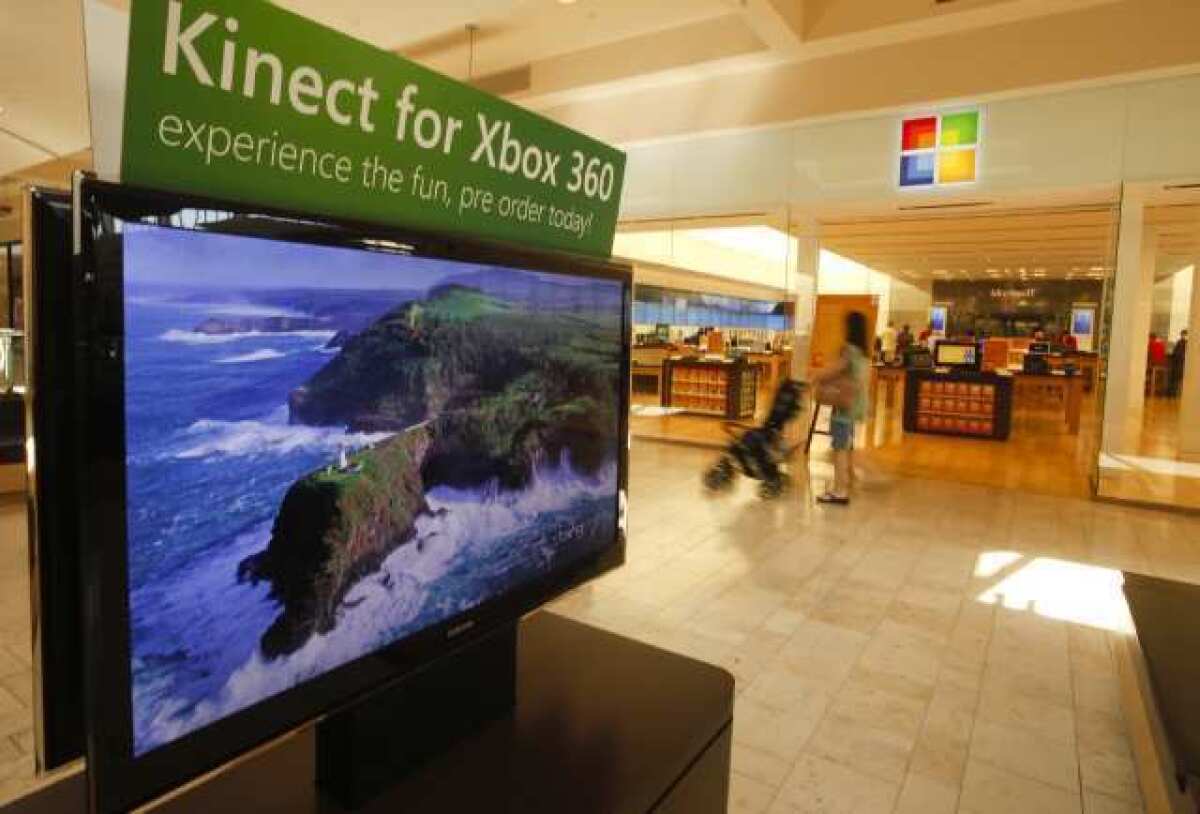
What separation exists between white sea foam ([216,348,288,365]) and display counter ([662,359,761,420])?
9984 mm

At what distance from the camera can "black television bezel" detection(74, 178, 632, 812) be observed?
28.3 inches

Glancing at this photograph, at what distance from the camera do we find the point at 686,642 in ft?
10.6

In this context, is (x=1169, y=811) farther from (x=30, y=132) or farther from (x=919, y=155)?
(x=30, y=132)

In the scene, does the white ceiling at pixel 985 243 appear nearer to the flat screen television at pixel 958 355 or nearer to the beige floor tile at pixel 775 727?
the flat screen television at pixel 958 355

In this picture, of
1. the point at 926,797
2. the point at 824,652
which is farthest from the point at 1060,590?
the point at 926,797

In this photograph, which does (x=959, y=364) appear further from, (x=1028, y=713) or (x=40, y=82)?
(x=40, y=82)

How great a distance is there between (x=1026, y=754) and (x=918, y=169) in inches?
225

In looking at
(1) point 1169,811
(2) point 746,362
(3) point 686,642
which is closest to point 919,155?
(2) point 746,362

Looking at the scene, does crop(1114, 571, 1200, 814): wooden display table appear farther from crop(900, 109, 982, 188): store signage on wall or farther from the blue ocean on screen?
crop(900, 109, 982, 188): store signage on wall

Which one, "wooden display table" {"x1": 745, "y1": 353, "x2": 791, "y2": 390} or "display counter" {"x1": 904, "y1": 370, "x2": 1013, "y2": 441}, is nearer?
"display counter" {"x1": 904, "y1": 370, "x2": 1013, "y2": 441}

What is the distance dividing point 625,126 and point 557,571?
7715mm

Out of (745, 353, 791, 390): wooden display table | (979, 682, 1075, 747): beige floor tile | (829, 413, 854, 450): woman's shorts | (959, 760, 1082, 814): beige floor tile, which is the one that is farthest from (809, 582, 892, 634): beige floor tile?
(745, 353, 791, 390): wooden display table

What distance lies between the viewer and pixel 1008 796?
2223mm

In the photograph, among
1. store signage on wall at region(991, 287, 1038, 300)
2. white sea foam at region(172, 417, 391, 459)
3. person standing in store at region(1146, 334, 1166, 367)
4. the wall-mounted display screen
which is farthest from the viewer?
store signage on wall at region(991, 287, 1038, 300)
